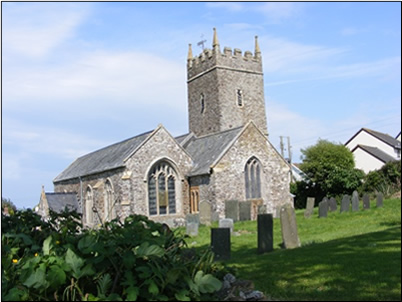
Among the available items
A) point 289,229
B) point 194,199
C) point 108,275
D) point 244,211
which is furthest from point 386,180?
point 108,275

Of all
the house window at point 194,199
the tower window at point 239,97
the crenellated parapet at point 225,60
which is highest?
the crenellated parapet at point 225,60

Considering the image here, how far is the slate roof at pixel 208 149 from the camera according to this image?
2483 cm

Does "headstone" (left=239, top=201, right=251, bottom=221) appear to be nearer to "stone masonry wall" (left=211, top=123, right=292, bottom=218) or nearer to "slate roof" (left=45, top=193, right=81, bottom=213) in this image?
"stone masonry wall" (left=211, top=123, right=292, bottom=218)

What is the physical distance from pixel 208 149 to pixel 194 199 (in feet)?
10.6

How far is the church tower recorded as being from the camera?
33.7m

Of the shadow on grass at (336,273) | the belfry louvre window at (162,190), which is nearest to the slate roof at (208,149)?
the belfry louvre window at (162,190)

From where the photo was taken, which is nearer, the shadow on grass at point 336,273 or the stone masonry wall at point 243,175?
the shadow on grass at point 336,273

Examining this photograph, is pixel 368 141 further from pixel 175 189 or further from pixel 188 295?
pixel 188 295

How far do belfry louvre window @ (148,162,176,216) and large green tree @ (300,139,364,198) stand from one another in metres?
10.3

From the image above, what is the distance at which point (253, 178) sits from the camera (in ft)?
84.1

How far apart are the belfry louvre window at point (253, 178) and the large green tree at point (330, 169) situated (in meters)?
5.96

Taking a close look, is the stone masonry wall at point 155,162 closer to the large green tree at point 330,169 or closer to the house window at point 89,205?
the house window at point 89,205

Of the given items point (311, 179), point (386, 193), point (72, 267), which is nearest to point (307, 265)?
point (72, 267)

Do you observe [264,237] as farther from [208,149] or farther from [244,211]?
[208,149]
